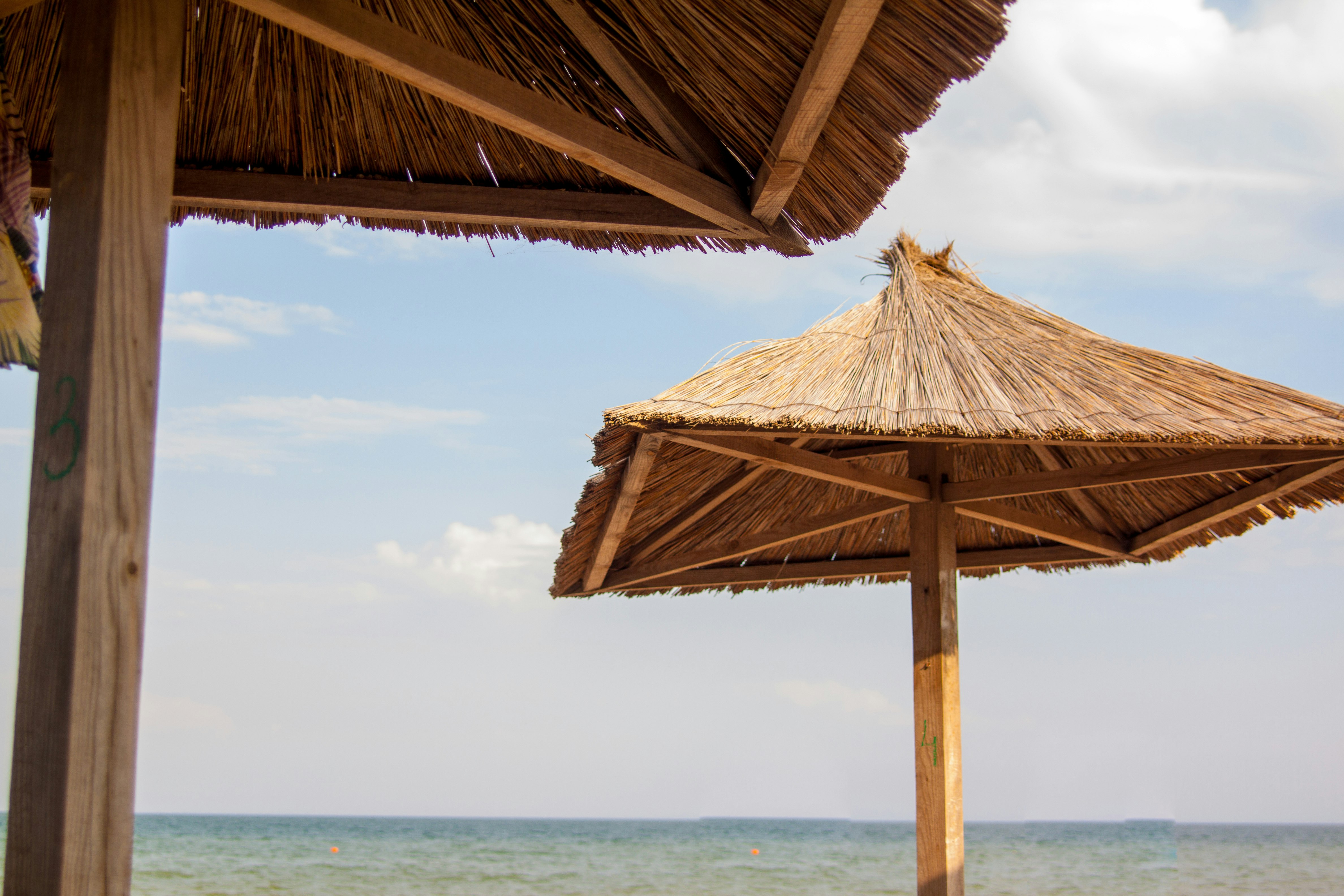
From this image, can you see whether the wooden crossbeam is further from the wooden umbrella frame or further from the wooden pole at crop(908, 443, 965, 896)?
the wooden pole at crop(908, 443, 965, 896)

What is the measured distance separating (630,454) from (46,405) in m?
2.53

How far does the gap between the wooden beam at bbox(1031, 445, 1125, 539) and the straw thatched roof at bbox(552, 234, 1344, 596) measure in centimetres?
1

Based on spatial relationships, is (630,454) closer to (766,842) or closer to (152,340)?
(152,340)

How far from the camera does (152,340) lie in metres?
1.29

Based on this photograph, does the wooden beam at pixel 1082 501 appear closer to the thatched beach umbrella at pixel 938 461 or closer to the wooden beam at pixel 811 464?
the thatched beach umbrella at pixel 938 461

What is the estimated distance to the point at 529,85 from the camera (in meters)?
2.26

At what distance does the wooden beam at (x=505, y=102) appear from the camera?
145cm

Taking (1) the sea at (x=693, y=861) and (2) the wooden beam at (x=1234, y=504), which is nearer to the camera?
(2) the wooden beam at (x=1234, y=504)

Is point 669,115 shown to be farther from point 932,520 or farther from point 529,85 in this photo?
point 932,520

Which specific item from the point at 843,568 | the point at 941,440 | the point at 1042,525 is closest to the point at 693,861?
the point at 843,568

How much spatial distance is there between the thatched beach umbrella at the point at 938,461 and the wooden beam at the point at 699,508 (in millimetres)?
11

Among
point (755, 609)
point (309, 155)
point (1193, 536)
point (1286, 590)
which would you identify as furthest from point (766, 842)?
point (309, 155)

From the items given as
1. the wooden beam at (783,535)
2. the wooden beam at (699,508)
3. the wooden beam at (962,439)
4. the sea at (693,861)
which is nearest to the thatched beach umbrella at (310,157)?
the wooden beam at (962,439)

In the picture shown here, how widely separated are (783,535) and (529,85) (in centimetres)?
246
